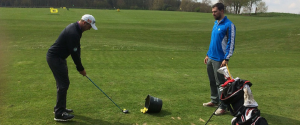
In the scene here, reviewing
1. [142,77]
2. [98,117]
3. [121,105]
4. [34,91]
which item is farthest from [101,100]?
[142,77]

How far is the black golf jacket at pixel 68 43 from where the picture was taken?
438 centimetres

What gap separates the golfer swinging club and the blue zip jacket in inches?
106

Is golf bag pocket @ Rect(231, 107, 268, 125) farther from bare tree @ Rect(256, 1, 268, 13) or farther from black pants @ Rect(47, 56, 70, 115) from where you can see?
bare tree @ Rect(256, 1, 268, 13)

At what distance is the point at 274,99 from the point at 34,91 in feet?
20.9

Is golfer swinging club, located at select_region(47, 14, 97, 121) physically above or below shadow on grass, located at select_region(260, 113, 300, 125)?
above

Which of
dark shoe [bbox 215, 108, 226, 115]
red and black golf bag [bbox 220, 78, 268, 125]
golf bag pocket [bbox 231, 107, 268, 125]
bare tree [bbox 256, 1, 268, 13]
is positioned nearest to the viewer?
golf bag pocket [bbox 231, 107, 268, 125]

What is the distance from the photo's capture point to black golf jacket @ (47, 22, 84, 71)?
438 cm

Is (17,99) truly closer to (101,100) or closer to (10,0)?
(101,100)

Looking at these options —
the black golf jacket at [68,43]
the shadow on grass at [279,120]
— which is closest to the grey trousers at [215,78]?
the shadow on grass at [279,120]

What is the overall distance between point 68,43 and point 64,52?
317mm

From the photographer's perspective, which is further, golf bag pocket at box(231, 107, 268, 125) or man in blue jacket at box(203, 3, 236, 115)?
man in blue jacket at box(203, 3, 236, 115)

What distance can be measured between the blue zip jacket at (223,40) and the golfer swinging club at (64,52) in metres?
2.69

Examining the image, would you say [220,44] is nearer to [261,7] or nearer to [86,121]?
[86,121]

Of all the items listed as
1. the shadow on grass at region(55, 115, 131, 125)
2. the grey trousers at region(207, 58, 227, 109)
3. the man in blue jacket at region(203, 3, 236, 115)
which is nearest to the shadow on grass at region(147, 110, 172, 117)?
the shadow on grass at region(55, 115, 131, 125)
